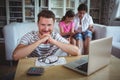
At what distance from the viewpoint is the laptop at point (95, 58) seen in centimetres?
99

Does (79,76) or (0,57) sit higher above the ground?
(79,76)

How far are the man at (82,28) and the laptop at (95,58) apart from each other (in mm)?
1901

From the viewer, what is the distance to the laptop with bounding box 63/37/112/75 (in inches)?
39.1

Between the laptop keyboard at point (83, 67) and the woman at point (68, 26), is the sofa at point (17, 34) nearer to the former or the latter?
the woman at point (68, 26)

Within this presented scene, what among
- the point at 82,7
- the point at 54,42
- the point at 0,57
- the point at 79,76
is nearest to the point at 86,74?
the point at 79,76

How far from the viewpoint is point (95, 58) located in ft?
3.42

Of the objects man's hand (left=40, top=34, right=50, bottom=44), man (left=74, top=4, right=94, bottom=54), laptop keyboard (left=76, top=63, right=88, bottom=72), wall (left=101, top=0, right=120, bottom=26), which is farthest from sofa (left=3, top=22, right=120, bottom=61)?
laptop keyboard (left=76, top=63, right=88, bottom=72)

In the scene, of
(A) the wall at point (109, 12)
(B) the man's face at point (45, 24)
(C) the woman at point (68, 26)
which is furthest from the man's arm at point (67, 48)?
(A) the wall at point (109, 12)

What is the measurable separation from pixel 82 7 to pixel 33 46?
6.66ft

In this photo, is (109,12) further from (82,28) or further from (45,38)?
(45,38)

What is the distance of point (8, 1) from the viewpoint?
4.45 m

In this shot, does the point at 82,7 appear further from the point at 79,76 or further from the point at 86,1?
the point at 79,76

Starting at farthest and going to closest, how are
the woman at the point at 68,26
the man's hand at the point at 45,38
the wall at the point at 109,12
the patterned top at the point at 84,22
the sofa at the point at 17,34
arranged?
the wall at the point at 109,12
the patterned top at the point at 84,22
the woman at the point at 68,26
the sofa at the point at 17,34
the man's hand at the point at 45,38

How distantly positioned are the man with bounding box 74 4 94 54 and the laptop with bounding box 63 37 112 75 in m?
1.90
